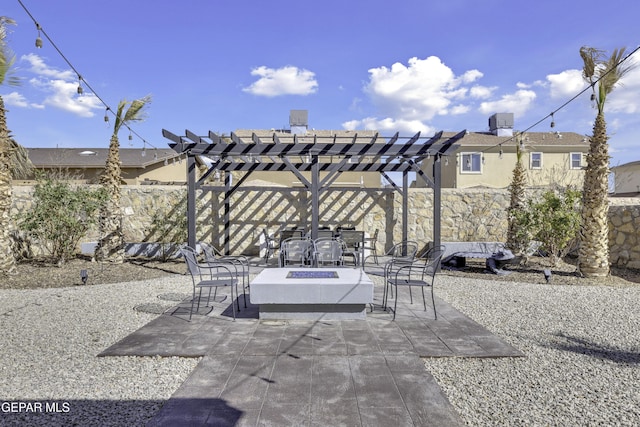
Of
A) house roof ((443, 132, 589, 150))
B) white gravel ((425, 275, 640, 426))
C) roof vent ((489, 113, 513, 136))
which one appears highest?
roof vent ((489, 113, 513, 136))

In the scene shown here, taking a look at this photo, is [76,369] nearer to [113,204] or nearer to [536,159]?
[113,204]

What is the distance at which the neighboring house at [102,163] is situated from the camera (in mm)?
19422

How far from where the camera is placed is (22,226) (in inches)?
338

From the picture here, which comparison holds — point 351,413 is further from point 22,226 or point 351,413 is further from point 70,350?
point 22,226

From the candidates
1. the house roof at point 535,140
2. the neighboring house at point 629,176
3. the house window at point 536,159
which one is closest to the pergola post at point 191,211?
the house roof at point 535,140

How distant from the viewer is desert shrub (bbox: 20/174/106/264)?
855cm

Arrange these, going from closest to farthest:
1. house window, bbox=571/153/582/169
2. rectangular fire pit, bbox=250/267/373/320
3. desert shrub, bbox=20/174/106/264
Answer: rectangular fire pit, bbox=250/267/373/320 → desert shrub, bbox=20/174/106/264 → house window, bbox=571/153/582/169

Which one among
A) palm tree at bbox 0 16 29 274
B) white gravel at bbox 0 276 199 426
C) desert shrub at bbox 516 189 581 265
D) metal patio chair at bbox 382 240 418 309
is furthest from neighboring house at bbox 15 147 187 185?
desert shrub at bbox 516 189 581 265

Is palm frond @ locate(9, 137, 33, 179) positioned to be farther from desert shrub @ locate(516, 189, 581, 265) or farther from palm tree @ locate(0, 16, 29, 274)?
desert shrub @ locate(516, 189, 581, 265)

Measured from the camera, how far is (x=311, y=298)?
4645 mm

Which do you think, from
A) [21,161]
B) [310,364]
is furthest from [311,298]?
[21,161]

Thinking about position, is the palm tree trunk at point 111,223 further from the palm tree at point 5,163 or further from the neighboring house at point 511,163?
the neighboring house at point 511,163

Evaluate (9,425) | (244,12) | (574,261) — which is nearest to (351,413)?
(9,425)

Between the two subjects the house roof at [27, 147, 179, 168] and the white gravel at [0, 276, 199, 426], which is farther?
the house roof at [27, 147, 179, 168]
